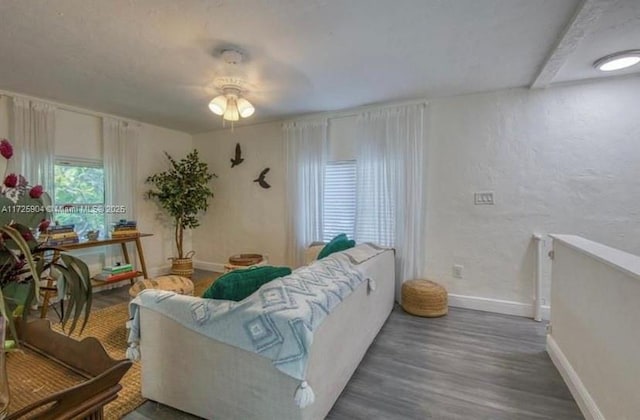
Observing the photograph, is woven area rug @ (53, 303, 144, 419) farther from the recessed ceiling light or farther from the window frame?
the recessed ceiling light

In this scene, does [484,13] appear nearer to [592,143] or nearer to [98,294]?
[592,143]

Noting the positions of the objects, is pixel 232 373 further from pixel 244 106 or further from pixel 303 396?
pixel 244 106

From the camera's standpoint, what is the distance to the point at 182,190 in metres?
4.35

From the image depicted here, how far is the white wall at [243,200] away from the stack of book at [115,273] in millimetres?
1358

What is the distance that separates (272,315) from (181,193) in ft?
11.6

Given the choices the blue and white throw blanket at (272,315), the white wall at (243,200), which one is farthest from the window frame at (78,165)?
the blue and white throw blanket at (272,315)

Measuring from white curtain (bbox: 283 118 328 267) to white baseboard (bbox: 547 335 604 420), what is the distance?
100 inches

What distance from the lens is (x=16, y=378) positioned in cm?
98

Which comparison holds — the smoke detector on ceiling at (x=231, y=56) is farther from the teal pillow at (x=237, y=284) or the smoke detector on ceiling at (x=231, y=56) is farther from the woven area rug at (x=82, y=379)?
the woven area rug at (x=82, y=379)

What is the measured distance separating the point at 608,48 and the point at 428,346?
2.64 m

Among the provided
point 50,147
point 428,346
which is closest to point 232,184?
point 50,147

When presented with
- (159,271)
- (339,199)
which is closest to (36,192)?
(339,199)

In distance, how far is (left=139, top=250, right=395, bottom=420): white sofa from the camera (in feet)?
4.62

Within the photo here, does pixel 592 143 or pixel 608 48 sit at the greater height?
pixel 608 48
